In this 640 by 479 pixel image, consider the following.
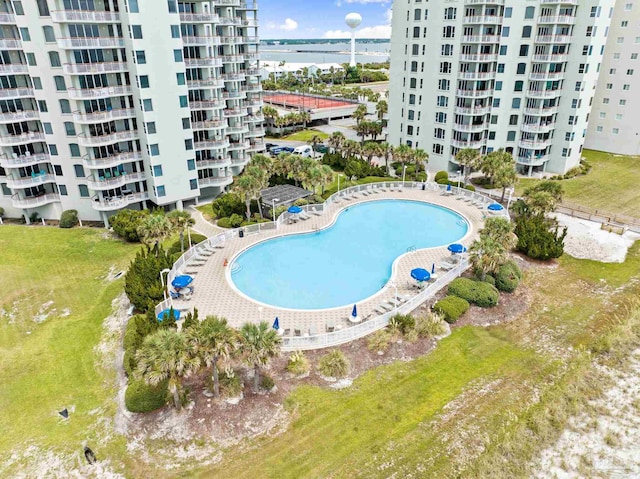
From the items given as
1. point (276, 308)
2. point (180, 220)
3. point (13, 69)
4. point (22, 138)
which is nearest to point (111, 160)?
point (22, 138)

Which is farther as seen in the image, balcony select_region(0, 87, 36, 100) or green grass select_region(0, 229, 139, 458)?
balcony select_region(0, 87, 36, 100)

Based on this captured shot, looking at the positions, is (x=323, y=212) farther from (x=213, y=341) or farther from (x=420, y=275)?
(x=213, y=341)

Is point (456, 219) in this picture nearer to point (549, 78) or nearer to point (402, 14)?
point (549, 78)

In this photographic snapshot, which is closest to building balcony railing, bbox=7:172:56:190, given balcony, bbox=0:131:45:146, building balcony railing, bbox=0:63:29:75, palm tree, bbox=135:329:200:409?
balcony, bbox=0:131:45:146

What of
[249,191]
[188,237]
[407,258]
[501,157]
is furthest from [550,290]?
[188,237]

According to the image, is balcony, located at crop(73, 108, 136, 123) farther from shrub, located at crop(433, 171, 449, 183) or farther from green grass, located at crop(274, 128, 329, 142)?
green grass, located at crop(274, 128, 329, 142)

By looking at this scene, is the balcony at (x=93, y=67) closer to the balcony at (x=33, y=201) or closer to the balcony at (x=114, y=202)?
the balcony at (x=114, y=202)
